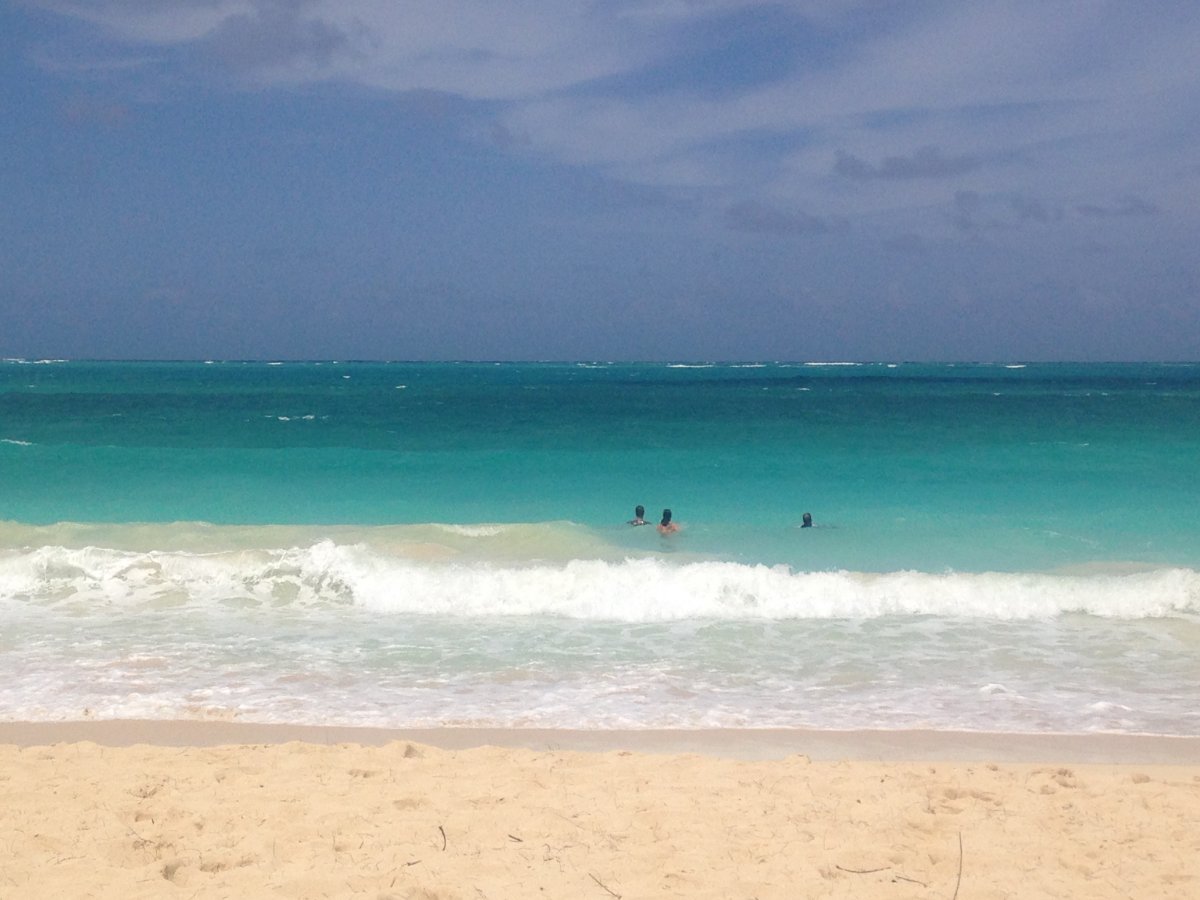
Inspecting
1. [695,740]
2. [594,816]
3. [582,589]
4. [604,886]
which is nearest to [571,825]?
[594,816]

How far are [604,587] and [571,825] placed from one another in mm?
6848

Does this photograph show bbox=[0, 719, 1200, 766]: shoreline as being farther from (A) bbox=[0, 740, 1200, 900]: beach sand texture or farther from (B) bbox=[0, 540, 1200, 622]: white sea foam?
(B) bbox=[0, 540, 1200, 622]: white sea foam

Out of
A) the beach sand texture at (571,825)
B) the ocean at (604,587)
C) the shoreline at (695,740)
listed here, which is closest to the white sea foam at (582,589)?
the ocean at (604,587)

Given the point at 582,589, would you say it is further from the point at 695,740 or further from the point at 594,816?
the point at 594,816

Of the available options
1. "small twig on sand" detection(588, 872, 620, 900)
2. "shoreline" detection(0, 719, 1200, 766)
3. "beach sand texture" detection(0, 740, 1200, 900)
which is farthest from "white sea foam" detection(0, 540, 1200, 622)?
"small twig on sand" detection(588, 872, 620, 900)

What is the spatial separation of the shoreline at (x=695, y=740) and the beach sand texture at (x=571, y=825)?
0.32 meters

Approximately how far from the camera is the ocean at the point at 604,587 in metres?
8.09

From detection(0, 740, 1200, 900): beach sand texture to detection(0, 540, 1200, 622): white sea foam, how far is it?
4962 mm

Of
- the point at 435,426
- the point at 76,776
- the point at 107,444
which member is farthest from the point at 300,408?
the point at 76,776

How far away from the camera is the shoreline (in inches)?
267

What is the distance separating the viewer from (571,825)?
17.3 ft

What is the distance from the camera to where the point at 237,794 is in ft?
18.7

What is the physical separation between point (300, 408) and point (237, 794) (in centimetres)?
5061

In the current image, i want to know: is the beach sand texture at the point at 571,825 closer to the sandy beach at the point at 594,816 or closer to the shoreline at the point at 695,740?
the sandy beach at the point at 594,816
